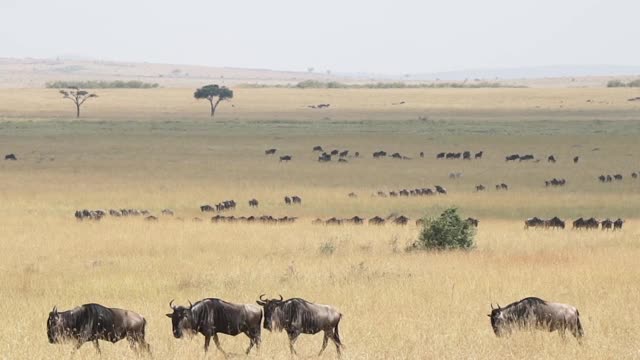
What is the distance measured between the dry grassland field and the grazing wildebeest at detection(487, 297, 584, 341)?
17 centimetres

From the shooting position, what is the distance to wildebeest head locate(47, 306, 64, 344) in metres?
12.6

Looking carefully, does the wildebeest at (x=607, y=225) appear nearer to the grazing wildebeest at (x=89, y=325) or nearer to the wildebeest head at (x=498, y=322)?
the wildebeest head at (x=498, y=322)

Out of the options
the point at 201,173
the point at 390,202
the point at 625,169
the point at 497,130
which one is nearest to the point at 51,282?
the point at 390,202

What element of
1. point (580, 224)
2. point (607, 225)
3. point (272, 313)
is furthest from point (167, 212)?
point (272, 313)

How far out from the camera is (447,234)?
80.4 feet

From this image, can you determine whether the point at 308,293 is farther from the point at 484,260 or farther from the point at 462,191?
the point at 462,191

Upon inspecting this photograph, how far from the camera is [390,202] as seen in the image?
37000 millimetres

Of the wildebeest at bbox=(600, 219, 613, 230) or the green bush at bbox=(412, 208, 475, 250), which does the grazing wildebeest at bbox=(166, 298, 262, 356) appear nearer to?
the green bush at bbox=(412, 208, 475, 250)

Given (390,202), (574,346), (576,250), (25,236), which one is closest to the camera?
(574,346)

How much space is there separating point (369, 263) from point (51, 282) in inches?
240

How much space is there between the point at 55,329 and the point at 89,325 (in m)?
0.39

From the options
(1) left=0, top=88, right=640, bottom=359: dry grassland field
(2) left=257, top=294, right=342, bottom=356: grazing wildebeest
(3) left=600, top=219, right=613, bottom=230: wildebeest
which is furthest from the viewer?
(3) left=600, top=219, right=613, bottom=230: wildebeest

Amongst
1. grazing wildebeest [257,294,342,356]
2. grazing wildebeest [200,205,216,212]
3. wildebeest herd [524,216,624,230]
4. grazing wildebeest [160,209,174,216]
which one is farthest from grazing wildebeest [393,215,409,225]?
grazing wildebeest [257,294,342,356]

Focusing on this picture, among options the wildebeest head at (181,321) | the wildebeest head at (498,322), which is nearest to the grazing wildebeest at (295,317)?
the wildebeest head at (181,321)
